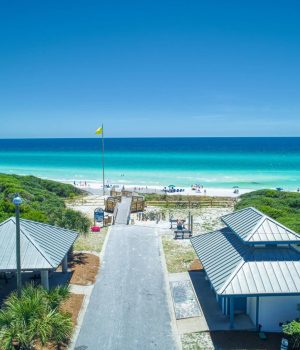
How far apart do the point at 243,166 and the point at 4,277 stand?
94017 mm

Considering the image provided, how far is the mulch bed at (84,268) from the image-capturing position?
797 inches

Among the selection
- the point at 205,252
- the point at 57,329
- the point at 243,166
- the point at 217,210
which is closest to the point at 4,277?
the point at 57,329

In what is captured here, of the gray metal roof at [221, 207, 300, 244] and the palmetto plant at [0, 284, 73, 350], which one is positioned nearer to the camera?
the palmetto plant at [0, 284, 73, 350]

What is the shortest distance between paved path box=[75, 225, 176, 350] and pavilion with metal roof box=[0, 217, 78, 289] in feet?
8.37

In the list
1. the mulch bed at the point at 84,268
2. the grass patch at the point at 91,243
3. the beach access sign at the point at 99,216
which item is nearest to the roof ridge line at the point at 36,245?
the mulch bed at the point at 84,268

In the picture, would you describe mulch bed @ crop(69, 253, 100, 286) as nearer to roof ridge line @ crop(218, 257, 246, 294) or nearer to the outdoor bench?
the outdoor bench

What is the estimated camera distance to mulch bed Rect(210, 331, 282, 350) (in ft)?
46.0

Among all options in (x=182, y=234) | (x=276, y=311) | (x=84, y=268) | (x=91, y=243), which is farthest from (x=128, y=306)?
(x=182, y=234)

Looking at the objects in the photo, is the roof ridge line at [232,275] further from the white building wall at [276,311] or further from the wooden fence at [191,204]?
the wooden fence at [191,204]

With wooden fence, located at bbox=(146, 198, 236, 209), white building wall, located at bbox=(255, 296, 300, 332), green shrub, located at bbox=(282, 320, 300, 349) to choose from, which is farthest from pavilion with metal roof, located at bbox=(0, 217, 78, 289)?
wooden fence, located at bbox=(146, 198, 236, 209)

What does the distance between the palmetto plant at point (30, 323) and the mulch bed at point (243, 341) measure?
5483 millimetres

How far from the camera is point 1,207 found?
26891 millimetres

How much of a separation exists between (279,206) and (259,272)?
22764mm

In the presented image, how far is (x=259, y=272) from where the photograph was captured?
1533 cm
